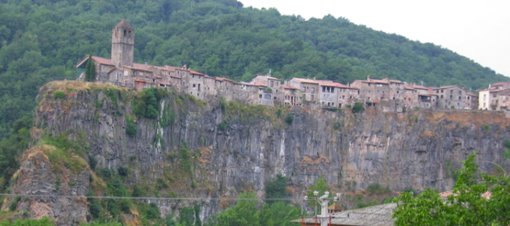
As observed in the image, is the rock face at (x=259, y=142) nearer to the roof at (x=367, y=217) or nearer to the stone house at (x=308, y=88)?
the stone house at (x=308, y=88)

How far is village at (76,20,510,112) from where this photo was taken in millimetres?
145125

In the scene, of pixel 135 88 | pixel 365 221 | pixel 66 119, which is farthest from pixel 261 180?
pixel 365 221

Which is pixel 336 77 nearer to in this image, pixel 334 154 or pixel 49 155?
pixel 334 154

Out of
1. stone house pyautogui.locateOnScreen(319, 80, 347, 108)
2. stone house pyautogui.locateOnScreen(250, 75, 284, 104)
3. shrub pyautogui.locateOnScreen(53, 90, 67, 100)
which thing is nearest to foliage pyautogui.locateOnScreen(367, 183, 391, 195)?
stone house pyautogui.locateOnScreen(319, 80, 347, 108)

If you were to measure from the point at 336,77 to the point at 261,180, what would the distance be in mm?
36799

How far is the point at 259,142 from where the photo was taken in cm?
15688

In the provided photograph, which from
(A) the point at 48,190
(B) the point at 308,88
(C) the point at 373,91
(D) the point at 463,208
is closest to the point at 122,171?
(A) the point at 48,190

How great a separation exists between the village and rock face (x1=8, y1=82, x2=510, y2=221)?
219cm

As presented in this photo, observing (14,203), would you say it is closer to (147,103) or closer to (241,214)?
(147,103)

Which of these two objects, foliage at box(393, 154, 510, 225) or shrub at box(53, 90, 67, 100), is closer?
foliage at box(393, 154, 510, 225)

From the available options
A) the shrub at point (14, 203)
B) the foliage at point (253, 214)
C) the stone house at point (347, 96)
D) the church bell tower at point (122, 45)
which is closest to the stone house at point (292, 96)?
the stone house at point (347, 96)

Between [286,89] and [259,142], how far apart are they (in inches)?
405

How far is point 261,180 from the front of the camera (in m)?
154

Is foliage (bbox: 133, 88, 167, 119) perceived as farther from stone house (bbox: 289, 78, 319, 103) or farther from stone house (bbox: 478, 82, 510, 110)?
stone house (bbox: 478, 82, 510, 110)
